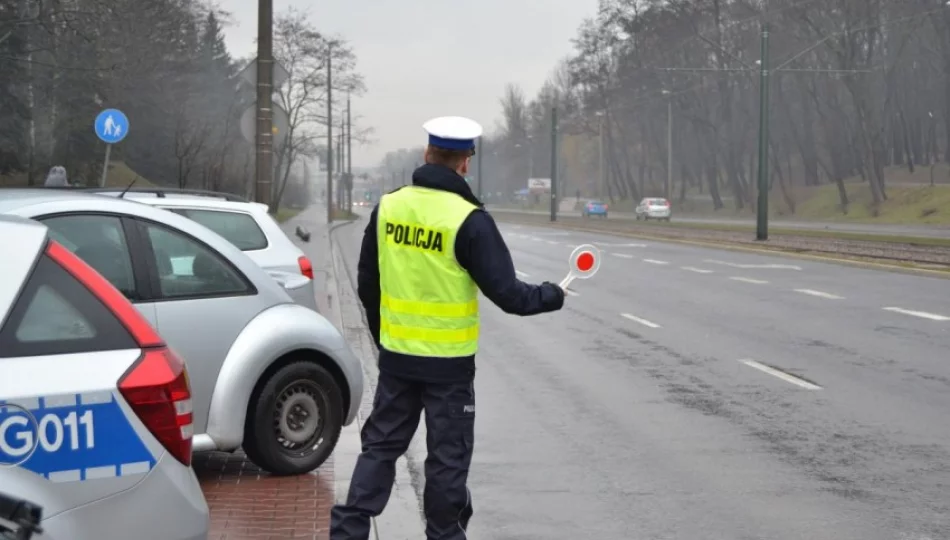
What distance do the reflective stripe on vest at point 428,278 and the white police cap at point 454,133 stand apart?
19 centimetres

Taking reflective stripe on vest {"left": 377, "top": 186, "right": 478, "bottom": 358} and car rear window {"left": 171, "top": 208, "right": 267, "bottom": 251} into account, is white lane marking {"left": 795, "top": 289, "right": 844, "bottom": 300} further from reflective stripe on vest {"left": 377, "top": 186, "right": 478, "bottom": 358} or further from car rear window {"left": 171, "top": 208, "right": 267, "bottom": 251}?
reflective stripe on vest {"left": 377, "top": 186, "right": 478, "bottom": 358}

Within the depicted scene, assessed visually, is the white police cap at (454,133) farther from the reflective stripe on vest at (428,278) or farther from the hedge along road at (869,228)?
the hedge along road at (869,228)

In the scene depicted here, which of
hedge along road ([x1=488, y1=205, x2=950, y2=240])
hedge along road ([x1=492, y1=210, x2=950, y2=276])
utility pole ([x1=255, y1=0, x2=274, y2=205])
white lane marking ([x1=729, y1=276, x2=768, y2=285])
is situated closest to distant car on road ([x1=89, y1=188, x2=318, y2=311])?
utility pole ([x1=255, y1=0, x2=274, y2=205])

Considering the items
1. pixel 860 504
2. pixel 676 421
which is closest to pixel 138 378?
pixel 860 504

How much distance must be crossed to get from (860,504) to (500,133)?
6644 inches

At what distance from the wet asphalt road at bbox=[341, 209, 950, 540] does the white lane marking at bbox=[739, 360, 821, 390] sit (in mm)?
33

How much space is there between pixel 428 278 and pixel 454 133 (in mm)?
562

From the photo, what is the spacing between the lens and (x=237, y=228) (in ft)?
37.2

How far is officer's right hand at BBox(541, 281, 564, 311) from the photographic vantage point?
557 cm

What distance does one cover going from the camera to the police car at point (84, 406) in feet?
12.4

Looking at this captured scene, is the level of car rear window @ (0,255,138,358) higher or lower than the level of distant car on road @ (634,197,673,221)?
higher

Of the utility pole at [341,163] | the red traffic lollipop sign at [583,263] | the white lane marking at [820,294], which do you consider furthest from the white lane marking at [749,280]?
the utility pole at [341,163]

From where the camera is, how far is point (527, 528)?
7051 millimetres

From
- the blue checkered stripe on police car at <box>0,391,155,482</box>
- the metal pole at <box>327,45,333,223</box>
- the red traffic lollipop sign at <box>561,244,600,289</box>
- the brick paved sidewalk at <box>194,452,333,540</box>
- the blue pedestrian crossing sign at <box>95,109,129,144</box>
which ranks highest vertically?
the metal pole at <box>327,45,333,223</box>
